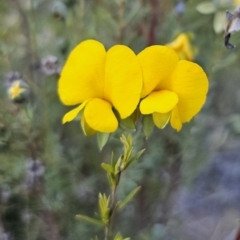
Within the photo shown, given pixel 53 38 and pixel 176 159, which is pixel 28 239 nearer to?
pixel 176 159

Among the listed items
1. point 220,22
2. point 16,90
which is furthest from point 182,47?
point 16,90

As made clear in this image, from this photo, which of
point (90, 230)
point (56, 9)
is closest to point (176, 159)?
point (90, 230)

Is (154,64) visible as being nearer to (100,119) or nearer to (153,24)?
(100,119)

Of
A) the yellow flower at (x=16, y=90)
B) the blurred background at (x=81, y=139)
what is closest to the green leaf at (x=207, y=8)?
the blurred background at (x=81, y=139)

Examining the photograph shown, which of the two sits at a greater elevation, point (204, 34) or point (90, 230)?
point (204, 34)

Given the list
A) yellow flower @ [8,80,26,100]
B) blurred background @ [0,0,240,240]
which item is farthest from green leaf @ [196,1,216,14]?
yellow flower @ [8,80,26,100]

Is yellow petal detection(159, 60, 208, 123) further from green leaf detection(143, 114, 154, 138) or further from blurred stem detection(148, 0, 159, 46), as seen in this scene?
blurred stem detection(148, 0, 159, 46)

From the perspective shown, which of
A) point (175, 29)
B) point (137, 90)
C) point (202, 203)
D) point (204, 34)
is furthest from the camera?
Result: point (202, 203)

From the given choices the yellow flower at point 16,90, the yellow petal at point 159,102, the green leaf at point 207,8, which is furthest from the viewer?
the green leaf at point 207,8

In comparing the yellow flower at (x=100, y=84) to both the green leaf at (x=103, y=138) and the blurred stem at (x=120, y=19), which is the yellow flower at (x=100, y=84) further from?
the blurred stem at (x=120, y=19)
